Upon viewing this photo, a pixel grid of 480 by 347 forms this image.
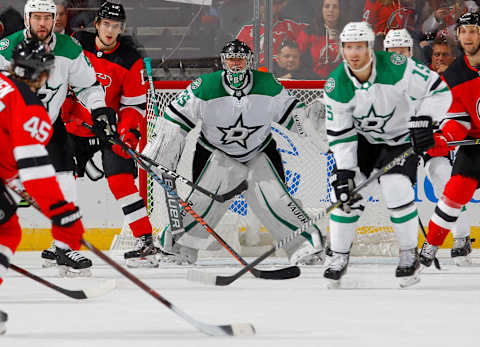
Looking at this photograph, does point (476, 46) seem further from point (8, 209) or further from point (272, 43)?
point (8, 209)

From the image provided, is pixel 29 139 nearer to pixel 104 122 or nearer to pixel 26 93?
pixel 26 93

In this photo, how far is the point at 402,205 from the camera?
3.31m

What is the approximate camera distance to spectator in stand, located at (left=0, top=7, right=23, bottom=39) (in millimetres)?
4863

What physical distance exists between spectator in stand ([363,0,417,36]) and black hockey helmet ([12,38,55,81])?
2.84 m

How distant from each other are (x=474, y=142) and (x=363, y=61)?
95 centimetres

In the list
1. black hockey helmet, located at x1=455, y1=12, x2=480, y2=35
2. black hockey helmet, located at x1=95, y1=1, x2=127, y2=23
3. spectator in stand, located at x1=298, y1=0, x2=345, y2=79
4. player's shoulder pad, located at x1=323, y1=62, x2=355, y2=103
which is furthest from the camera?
spectator in stand, located at x1=298, y1=0, x2=345, y2=79

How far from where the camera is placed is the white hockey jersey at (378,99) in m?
3.34

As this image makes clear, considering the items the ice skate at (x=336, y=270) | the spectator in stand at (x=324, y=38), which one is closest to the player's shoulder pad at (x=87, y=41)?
the spectator in stand at (x=324, y=38)

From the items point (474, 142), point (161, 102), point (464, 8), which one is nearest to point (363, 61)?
point (474, 142)

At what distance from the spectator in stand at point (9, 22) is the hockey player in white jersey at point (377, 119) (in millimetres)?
2216

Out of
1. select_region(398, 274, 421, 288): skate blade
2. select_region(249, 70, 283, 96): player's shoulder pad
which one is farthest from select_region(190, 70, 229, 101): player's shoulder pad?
select_region(398, 274, 421, 288): skate blade

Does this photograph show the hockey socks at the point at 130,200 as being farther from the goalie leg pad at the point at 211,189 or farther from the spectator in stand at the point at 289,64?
the spectator in stand at the point at 289,64

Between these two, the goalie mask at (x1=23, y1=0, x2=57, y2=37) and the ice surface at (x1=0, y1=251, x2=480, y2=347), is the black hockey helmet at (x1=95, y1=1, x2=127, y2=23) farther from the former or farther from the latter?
the ice surface at (x1=0, y1=251, x2=480, y2=347)

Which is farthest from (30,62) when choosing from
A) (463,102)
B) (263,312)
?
(463,102)
